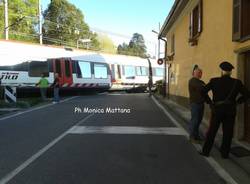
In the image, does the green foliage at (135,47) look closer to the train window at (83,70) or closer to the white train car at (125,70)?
the white train car at (125,70)

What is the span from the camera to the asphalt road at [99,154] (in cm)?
801

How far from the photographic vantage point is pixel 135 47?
149 m

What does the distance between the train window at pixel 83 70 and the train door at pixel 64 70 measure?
108cm

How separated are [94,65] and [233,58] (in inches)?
1043

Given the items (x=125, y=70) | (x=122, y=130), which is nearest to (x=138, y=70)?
(x=125, y=70)

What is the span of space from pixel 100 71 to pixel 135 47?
363 ft

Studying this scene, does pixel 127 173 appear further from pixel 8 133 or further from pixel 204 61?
pixel 204 61

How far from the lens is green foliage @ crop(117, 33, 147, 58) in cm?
13898

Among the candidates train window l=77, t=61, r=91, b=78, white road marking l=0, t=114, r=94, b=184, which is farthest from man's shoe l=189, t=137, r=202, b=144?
train window l=77, t=61, r=91, b=78

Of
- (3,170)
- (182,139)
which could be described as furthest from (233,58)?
(3,170)

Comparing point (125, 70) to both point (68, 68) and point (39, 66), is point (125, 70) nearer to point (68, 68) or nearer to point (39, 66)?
point (68, 68)

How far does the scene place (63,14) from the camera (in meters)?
90.2

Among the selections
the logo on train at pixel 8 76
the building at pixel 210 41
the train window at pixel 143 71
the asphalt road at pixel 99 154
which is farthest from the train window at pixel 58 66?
the asphalt road at pixel 99 154

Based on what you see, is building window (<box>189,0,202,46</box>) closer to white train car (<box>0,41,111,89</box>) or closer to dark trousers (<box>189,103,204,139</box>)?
dark trousers (<box>189,103,204,139</box>)
